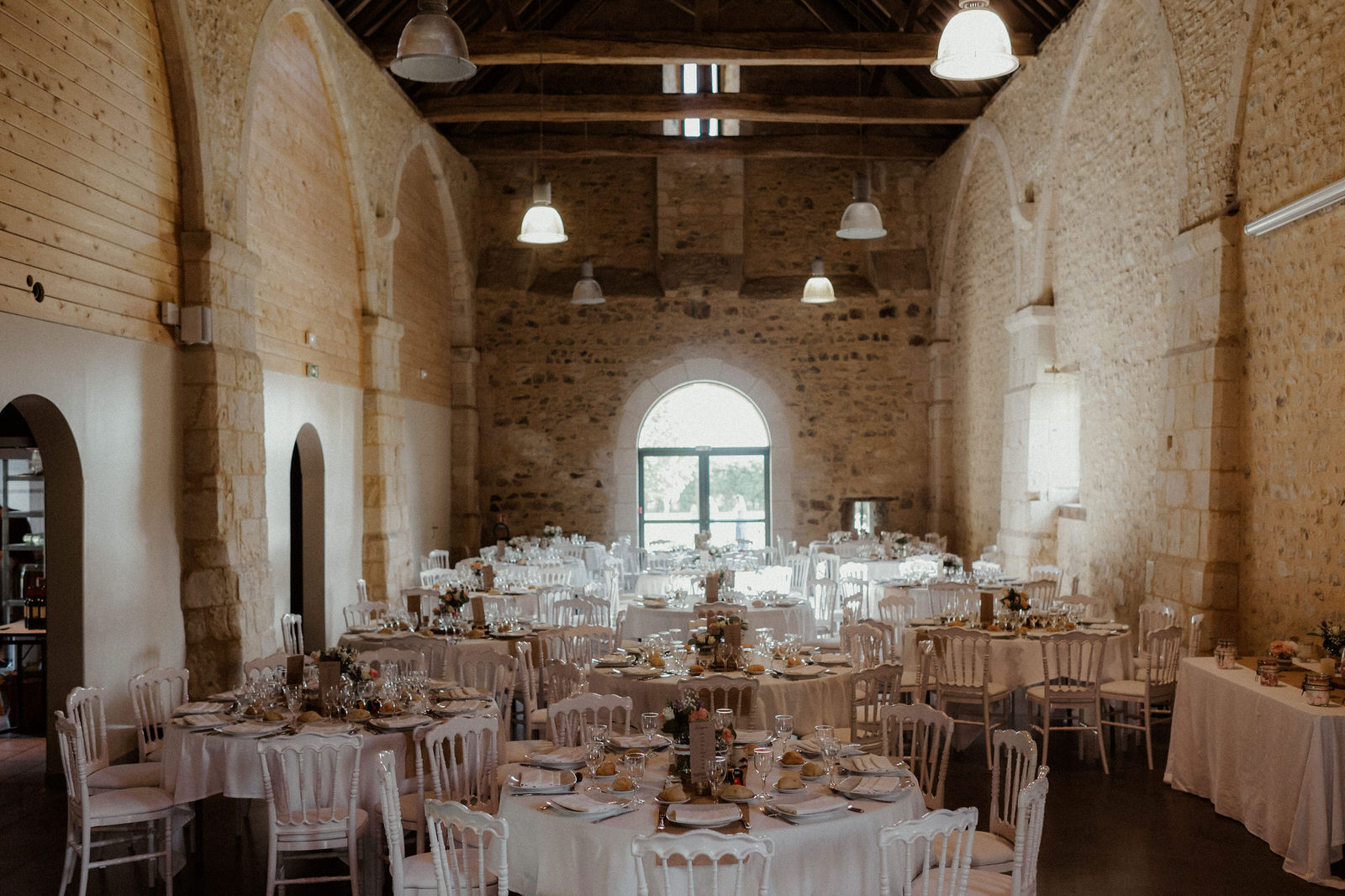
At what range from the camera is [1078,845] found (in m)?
4.52

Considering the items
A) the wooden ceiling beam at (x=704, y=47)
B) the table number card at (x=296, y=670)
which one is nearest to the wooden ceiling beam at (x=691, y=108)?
the wooden ceiling beam at (x=704, y=47)

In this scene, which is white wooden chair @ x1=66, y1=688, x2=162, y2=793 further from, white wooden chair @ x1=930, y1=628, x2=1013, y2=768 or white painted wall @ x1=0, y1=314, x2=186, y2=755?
white wooden chair @ x1=930, y1=628, x2=1013, y2=768

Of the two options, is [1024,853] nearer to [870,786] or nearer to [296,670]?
[870,786]

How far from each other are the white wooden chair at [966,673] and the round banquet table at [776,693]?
77cm

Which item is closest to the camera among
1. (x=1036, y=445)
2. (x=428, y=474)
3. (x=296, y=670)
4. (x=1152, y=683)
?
(x=296, y=670)

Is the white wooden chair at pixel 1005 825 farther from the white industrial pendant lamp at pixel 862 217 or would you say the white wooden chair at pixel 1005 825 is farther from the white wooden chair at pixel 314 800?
the white industrial pendant lamp at pixel 862 217

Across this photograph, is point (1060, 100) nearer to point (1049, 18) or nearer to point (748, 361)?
point (1049, 18)

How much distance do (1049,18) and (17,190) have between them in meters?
8.19

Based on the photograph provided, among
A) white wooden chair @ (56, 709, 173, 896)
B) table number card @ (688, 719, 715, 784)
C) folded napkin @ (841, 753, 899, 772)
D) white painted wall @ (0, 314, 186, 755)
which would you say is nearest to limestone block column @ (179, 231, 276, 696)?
white painted wall @ (0, 314, 186, 755)

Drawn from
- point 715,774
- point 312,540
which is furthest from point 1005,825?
point 312,540

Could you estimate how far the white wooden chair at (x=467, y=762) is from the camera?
151 inches

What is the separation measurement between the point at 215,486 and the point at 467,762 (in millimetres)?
3140

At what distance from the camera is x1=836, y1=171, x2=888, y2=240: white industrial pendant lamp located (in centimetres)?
730

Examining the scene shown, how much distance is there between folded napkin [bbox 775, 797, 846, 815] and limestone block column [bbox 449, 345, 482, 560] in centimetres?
996
